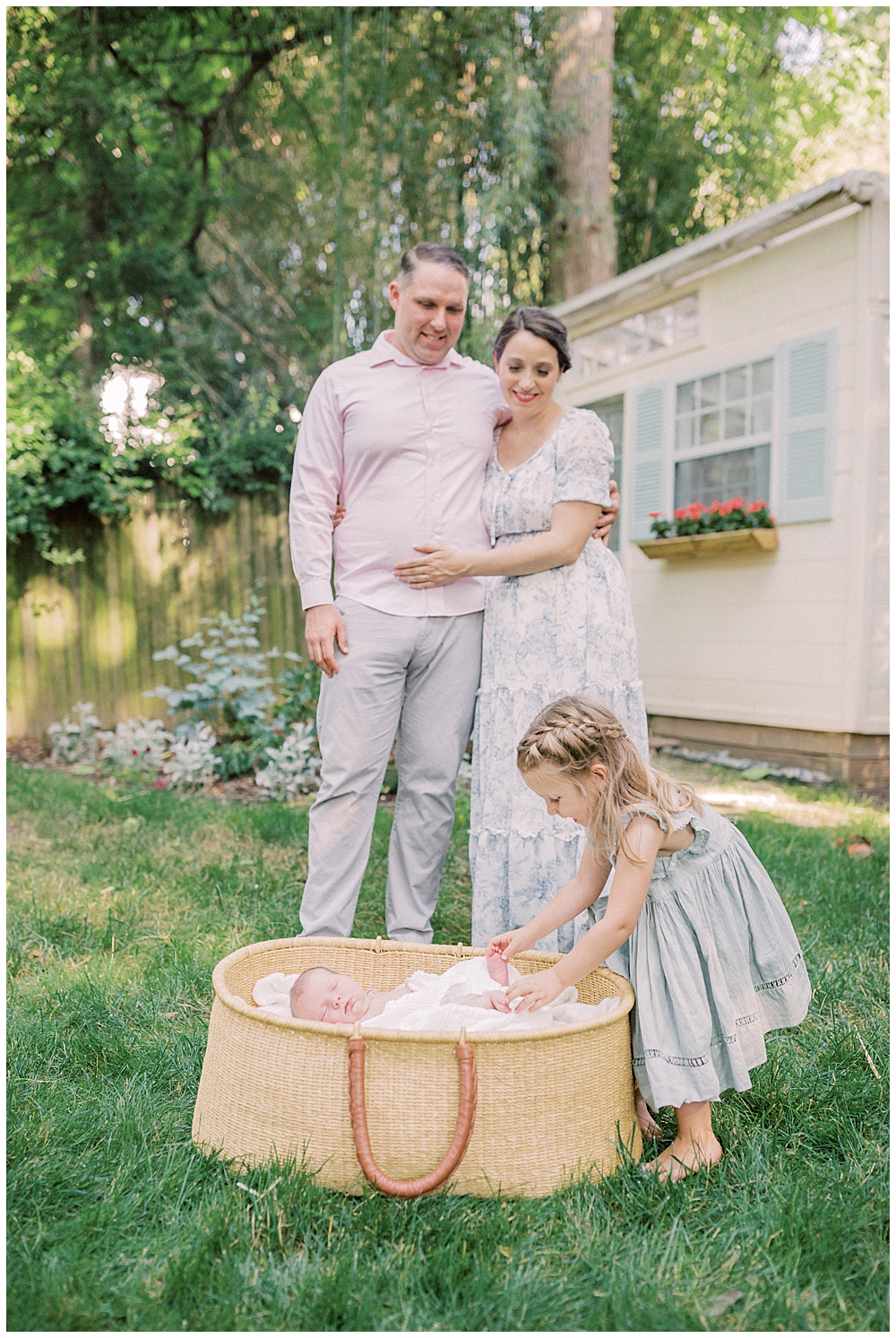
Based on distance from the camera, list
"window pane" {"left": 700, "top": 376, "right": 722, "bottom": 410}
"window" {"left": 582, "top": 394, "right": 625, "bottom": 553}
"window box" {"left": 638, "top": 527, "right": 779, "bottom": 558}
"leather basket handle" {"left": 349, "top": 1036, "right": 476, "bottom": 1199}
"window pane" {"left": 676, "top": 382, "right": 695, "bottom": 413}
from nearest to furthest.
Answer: "leather basket handle" {"left": 349, "top": 1036, "right": 476, "bottom": 1199}
"window box" {"left": 638, "top": 527, "right": 779, "bottom": 558}
"window pane" {"left": 700, "top": 376, "right": 722, "bottom": 410}
"window pane" {"left": 676, "top": 382, "right": 695, "bottom": 413}
"window" {"left": 582, "top": 394, "right": 625, "bottom": 553}

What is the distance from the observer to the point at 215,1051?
168cm

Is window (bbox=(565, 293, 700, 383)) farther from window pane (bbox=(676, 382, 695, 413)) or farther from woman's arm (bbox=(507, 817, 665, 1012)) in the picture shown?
woman's arm (bbox=(507, 817, 665, 1012))

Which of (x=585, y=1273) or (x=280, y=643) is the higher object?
(x=280, y=643)

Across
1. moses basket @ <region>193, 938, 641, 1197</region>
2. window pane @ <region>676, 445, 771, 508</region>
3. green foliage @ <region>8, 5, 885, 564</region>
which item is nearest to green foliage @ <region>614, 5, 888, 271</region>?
green foliage @ <region>8, 5, 885, 564</region>

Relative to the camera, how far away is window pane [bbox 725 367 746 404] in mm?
6098

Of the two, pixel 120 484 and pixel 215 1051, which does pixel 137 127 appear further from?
pixel 215 1051

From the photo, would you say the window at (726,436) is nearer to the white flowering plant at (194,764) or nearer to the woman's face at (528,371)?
the white flowering plant at (194,764)

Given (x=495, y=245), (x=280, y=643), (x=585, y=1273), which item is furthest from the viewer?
(x=495, y=245)

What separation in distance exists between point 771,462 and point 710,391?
2.59 feet

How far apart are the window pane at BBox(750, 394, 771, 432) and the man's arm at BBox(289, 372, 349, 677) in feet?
13.9

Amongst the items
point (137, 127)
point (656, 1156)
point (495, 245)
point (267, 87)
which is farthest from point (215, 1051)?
point (267, 87)

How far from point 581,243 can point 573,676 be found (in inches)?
247

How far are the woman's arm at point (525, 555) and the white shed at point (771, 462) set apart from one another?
356cm

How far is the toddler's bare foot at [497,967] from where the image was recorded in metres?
1.93
